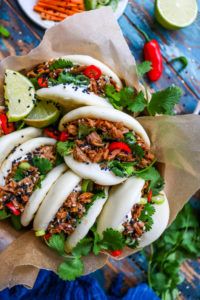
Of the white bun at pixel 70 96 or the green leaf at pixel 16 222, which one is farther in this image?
the green leaf at pixel 16 222

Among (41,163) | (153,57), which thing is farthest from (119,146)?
(153,57)

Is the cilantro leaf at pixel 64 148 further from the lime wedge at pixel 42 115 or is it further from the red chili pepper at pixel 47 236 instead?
the red chili pepper at pixel 47 236

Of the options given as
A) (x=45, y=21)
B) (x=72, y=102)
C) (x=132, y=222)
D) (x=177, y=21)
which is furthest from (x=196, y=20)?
(x=132, y=222)

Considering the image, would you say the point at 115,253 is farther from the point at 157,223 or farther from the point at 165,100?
Answer: the point at 165,100

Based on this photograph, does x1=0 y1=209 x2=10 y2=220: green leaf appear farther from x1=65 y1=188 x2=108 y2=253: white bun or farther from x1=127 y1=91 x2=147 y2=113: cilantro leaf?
x1=127 y1=91 x2=147 y2=113: cilantro leaf

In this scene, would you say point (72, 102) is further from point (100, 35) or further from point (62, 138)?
point (100, 35)

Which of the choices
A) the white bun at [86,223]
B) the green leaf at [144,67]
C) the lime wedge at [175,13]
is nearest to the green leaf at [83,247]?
the white bun at [86,223]

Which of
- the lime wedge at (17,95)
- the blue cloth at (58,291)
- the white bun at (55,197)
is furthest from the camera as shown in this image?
the blue cloth at (58,291)
